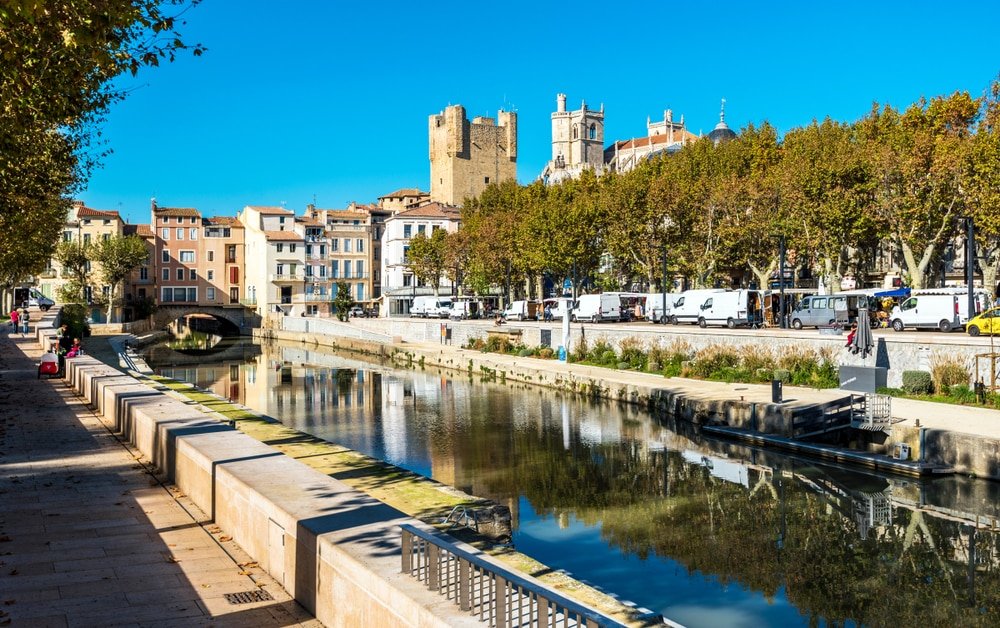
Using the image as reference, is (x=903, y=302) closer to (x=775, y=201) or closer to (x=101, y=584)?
(x=775, y=201)

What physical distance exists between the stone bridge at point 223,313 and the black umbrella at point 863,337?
70.3 metres

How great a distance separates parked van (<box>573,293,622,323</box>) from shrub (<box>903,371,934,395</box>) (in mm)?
26438

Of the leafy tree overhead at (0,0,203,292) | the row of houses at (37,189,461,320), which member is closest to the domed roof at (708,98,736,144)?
the row of houses at (37,189,461,320)

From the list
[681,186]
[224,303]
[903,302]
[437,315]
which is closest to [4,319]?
[224,303]

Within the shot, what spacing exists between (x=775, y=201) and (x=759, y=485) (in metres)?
31.2

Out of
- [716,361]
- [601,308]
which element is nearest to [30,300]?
[601,308]

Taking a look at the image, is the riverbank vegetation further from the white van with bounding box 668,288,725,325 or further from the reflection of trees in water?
the reflection of trees in water

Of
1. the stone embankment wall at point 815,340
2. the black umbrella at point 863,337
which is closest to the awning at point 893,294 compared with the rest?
the stone embankment wall at point 815,340

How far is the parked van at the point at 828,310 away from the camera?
1487 inches

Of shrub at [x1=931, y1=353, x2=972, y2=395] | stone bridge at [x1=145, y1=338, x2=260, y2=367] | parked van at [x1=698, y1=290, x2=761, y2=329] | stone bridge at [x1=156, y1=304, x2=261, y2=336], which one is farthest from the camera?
stone bridge at [x1=156, y1=304, x2=261, y2=336]

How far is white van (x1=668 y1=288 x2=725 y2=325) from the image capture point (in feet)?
142

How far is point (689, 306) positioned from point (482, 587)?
131ft

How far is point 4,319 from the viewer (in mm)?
64438

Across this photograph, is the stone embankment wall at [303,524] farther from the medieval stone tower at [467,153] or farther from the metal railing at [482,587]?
the medieval stone tower at [467,153]
